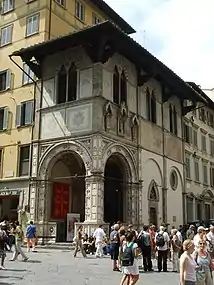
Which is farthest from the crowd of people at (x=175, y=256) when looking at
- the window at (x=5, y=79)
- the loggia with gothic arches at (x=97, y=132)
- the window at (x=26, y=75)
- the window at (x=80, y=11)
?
the window at (x=80, y=11)

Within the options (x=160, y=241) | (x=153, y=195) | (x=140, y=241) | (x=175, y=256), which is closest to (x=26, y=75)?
(x=153, y=195)

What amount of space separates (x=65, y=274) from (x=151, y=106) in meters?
16.3

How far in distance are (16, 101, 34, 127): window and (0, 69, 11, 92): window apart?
2064mm

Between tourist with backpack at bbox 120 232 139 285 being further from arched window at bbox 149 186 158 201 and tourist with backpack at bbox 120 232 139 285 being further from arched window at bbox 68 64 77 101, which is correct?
arched window at bbox 149 186 158 201

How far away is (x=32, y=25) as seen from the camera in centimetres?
2555

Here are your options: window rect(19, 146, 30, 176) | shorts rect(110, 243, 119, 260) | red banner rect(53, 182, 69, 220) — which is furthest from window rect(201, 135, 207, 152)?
shorts rect(110, 243, 119, 260)

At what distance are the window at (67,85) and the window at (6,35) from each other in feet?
19.5

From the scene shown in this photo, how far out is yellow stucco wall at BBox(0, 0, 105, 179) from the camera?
2445 centimetres

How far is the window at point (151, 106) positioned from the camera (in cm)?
2592

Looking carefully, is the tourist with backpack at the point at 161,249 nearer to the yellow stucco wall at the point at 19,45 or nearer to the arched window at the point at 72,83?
the arched window at the point at 72,83

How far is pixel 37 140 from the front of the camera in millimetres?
23031

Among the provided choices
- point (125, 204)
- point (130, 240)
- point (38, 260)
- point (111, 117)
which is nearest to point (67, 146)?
point (111, 117)

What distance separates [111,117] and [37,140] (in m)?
4.39

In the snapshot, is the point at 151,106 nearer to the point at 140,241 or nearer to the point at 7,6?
the point at 7,6
